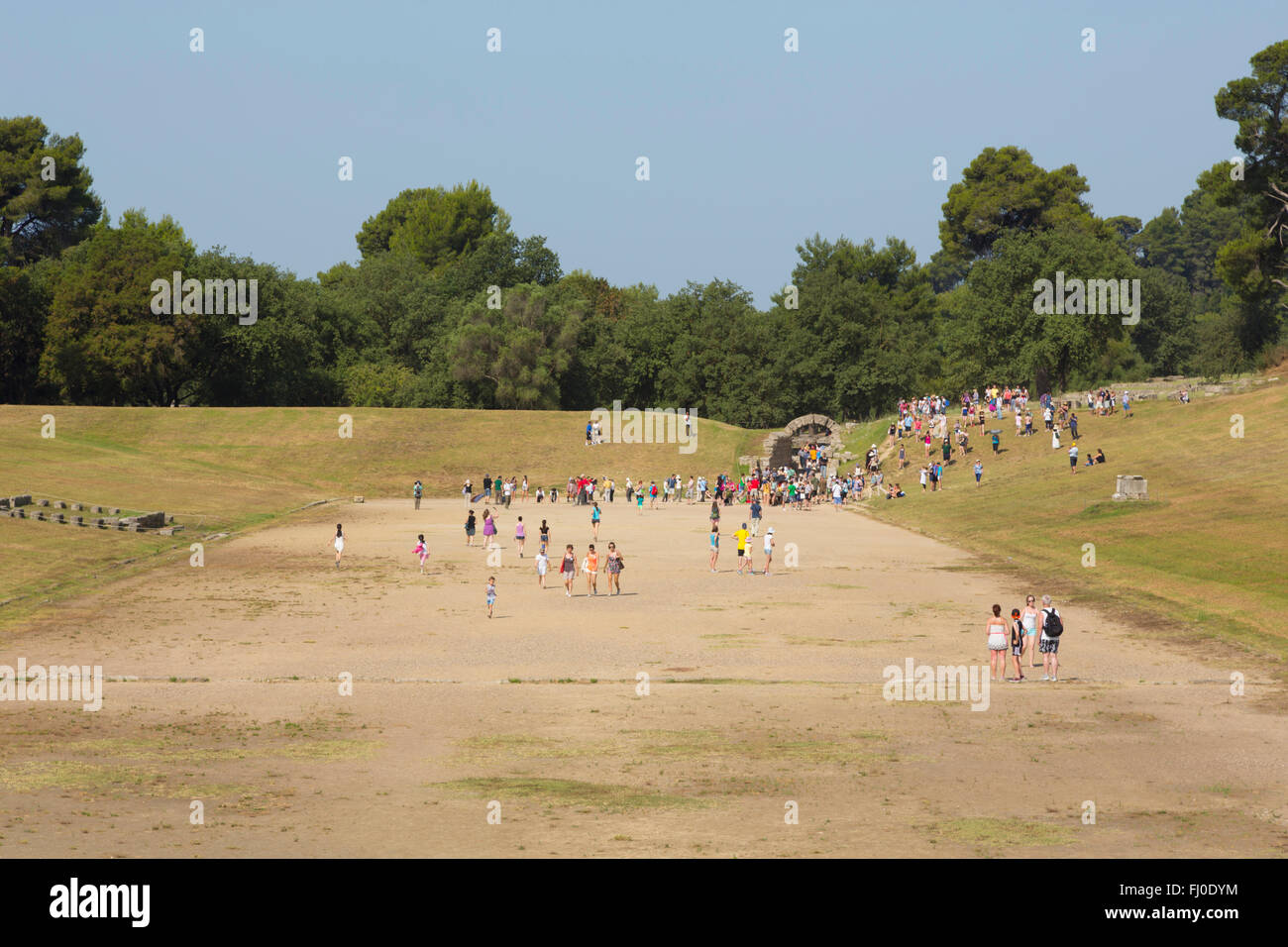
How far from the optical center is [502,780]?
1578 centimetres

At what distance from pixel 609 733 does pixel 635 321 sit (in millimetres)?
86703

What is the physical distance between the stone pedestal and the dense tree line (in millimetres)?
32164

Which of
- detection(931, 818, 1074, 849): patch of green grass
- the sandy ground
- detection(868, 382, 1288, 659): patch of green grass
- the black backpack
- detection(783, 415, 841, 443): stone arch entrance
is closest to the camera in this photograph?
detection(931, 818, 1074, 849): patch of green grass

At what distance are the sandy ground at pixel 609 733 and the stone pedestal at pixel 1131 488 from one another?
1658 cm

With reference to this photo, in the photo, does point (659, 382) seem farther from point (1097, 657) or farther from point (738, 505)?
point (1097, 657)

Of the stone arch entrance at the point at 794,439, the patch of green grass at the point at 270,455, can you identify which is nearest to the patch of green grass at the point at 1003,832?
the patch of green grass at the point at 270,455

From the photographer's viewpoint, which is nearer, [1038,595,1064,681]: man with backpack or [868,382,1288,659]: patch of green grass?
[1038,595,1064,681]: man with backpack

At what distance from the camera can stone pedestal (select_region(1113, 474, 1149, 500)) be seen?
4690cm

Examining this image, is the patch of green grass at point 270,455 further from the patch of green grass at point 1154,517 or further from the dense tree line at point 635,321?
the patch of green grass at point 1154,517

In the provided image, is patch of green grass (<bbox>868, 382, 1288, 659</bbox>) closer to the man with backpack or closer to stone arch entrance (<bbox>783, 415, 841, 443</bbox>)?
the man with backpack

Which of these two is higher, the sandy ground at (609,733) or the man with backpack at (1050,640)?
the man with backpack at (1050,640)

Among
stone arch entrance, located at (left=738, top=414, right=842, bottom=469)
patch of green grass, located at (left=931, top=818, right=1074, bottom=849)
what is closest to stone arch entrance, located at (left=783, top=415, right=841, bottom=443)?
stone arch entrance, located at (left=738, top=414, right=842, bottom=469)

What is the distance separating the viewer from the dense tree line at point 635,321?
80.4 metres
